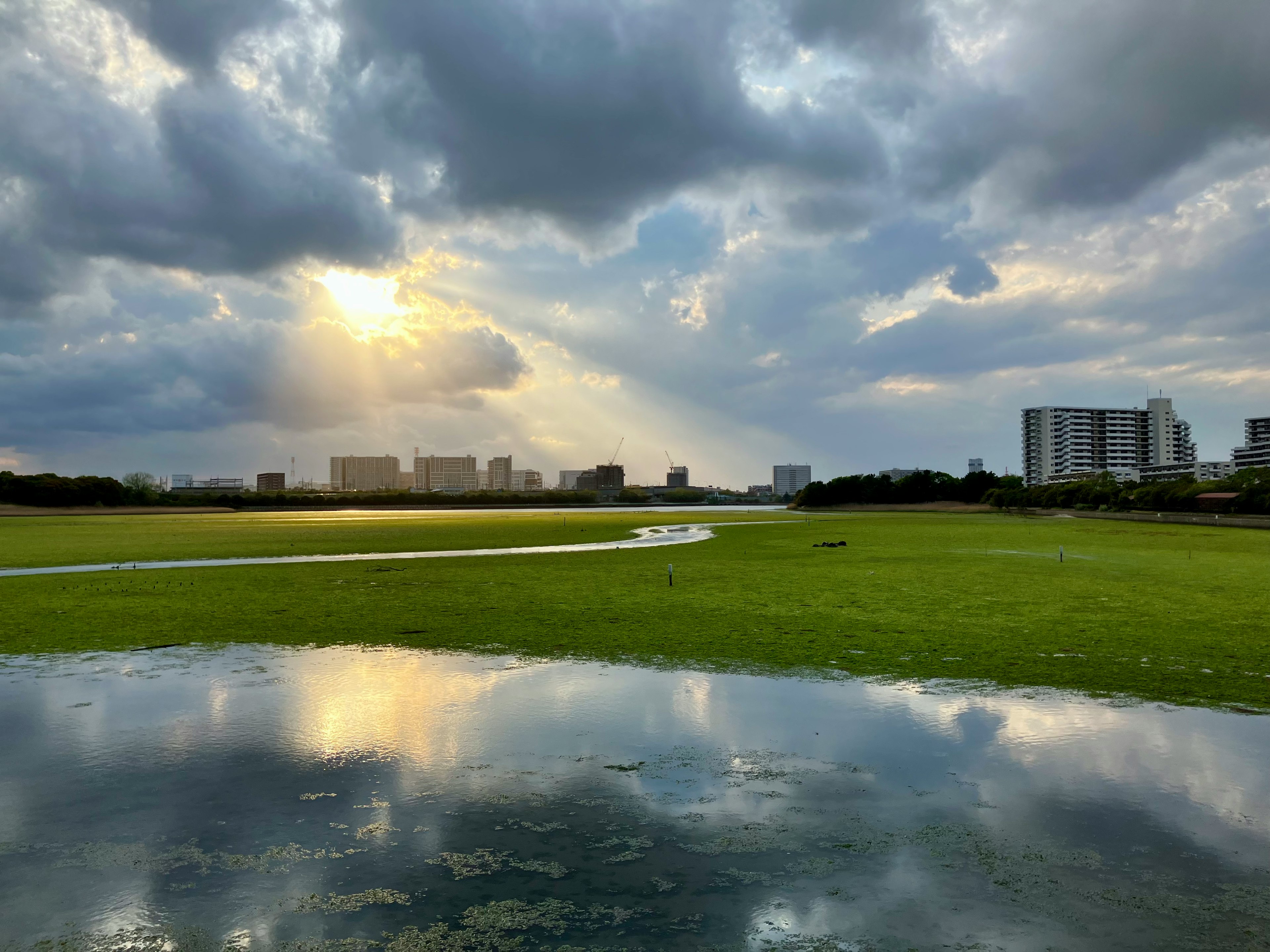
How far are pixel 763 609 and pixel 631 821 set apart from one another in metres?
14.4

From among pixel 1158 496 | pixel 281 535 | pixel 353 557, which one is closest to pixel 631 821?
pixel 353 557

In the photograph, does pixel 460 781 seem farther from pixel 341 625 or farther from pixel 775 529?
pixel 775 529

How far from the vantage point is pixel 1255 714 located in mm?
11102

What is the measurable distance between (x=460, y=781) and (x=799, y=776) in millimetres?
3883

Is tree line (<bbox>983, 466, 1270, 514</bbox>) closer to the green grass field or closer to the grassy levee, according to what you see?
the grassy levee

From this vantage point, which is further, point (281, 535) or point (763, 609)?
point (281, 535)

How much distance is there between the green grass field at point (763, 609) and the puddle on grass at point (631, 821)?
3201 millimetres

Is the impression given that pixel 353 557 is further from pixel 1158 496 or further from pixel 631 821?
pixel 1158 496

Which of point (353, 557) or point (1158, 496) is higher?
point (1158, 496)

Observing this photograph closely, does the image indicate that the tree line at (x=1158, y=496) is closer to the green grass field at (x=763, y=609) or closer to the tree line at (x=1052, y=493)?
the tree line at (x=1052, y=493)

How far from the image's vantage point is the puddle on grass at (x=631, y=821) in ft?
19.3

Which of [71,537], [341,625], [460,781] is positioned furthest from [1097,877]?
[71,537]

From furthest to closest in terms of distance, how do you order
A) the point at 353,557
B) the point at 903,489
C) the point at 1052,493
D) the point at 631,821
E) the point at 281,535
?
1. the point at 903,489
2. the point at 1052,493
3. the point at 281,535
4. the point at 353,557
5. the point at 631,821

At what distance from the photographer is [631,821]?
767cm
